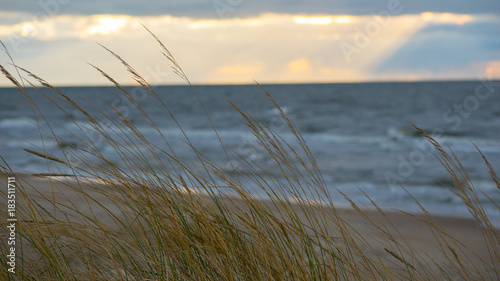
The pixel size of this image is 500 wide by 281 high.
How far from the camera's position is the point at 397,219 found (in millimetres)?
5977

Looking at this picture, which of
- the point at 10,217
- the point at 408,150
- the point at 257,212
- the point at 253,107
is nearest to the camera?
the point at 257,212

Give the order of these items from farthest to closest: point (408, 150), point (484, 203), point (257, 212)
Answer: point (408, 150) → point (484, 203) → point (257, 212)

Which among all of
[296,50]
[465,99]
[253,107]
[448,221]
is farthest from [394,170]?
[465,99]

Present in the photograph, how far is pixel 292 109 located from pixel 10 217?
32808 mm

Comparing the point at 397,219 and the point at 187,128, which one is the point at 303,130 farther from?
the point at 397,219

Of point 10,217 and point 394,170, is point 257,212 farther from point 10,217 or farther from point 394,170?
point 394,170

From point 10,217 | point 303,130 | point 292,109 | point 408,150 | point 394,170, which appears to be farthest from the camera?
point 292,109

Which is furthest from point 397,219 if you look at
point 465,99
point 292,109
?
point 465,99

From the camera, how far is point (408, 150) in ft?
48.2

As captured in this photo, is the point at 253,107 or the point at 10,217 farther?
the point at 253,107

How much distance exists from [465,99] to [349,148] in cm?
2900

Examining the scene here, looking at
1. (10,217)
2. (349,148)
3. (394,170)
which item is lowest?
(10,217)

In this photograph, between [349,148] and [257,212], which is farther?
[349,148]

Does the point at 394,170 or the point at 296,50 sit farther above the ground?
the point at 296,50
